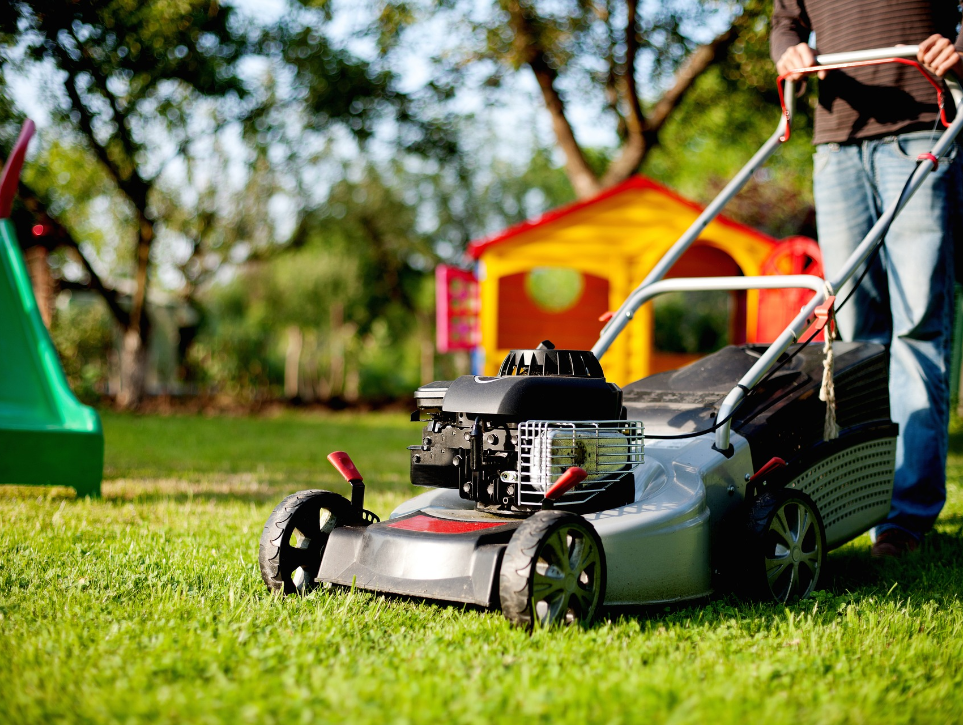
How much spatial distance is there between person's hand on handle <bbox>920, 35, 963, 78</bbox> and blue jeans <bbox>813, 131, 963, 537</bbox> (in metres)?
0.30

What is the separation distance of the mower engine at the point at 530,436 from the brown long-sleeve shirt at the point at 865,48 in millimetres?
1650

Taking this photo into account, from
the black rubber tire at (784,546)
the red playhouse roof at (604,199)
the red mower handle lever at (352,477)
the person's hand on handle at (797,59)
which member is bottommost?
the black rubber tire at (784,546)

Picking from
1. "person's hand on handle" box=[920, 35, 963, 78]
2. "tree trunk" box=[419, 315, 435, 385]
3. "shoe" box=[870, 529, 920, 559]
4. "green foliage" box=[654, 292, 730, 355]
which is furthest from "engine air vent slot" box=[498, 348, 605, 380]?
"tree trunk" box=[419, 315, 435, 385]

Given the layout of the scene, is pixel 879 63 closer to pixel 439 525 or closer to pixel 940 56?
pixel 940 56

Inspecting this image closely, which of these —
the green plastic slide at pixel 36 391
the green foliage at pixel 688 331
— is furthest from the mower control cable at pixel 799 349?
the green foliage at pixel 688 331

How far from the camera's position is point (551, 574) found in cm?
210

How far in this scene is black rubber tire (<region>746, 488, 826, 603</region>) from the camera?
2432 millimetres

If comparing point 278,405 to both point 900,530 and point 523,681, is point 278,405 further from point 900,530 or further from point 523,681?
point 523,681

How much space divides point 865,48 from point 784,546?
1.85m

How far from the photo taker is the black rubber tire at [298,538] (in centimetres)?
240

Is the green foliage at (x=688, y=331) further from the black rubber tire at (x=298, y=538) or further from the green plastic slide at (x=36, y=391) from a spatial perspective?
the black rubber tire at (x=298, y=538)

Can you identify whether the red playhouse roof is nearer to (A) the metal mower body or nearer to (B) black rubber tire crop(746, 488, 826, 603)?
(A) the metal mower body

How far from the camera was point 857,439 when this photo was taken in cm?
299

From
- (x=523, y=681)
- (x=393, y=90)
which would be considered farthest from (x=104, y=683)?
(x=393, y=90)
